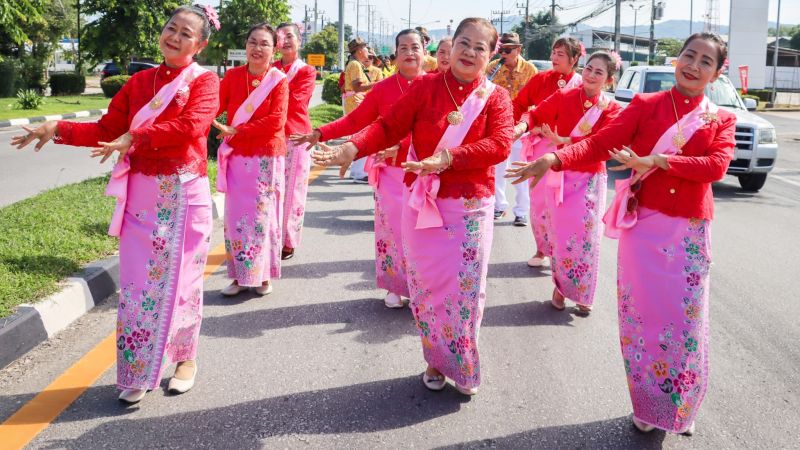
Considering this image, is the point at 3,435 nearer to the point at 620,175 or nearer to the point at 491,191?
the point at 491,191

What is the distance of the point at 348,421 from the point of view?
3.54 meters

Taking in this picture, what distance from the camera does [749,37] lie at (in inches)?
1250

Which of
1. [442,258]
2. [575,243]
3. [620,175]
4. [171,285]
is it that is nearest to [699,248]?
[442,258]

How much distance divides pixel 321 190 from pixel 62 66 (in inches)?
2486

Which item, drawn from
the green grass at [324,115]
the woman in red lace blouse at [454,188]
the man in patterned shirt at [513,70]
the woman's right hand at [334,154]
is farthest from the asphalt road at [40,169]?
the woman in red lace blouse at [454,188]

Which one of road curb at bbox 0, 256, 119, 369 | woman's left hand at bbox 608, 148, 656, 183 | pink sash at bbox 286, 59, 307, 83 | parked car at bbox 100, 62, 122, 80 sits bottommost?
road curb at bbox 0, 256, 119, 369

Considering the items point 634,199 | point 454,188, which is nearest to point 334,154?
point 454,188

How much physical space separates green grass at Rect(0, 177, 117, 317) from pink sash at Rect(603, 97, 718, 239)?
3.37m

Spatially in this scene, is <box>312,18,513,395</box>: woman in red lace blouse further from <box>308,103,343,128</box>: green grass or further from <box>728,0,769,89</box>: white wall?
<box>728,0,769,89</box>: white wall

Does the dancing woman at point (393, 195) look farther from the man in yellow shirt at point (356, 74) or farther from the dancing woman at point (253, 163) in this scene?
the man in yellow shirt at point (356, 74)

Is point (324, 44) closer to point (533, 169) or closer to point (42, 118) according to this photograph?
point (42, 118)

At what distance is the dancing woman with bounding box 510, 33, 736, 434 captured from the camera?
335cm

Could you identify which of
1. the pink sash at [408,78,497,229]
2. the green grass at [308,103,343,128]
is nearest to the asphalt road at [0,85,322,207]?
the green grass at [308,103,343,128]

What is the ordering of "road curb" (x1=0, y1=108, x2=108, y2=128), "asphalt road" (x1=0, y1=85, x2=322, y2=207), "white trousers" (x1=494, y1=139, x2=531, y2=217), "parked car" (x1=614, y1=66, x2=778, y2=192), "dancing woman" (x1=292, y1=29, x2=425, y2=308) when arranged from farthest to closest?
"road curb" (x1=0, y1=108, x2=108, y2=128) < "parked car" (x1=614, y1=66, x2=778, y2=192) < "asphalt road" (x1=0, y1=85, x2=322, y2=207) < "white trousers" (x1=494, y1=139, x2=531, y2=217) < "dancing woman" (x1=292, y1=29, x2=425, y2=308)
